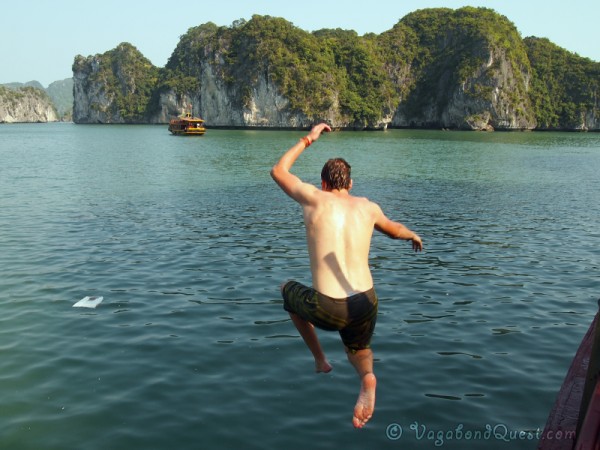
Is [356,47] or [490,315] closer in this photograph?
[490,315]

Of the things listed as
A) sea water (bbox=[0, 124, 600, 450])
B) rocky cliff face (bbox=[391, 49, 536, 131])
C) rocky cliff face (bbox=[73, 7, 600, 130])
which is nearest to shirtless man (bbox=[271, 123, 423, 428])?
sea water (bbox=[0, 124, 600, 450])

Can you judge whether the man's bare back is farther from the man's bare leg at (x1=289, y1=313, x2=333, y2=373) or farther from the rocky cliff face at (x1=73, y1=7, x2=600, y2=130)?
the rocky cliff face at (x1=73, y1=7, x2=600, y2=130)

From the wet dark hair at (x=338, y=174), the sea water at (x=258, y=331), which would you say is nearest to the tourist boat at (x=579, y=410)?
the sea water at (x=258, y=331)

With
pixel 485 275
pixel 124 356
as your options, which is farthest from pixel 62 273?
pixel 485 275

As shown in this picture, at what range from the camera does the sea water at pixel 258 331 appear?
22.9 feet

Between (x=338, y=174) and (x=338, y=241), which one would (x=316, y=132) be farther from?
(x=338, y=241)

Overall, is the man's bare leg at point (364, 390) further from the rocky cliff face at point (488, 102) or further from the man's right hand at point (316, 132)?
the rocky cliff face at point (488, 102)

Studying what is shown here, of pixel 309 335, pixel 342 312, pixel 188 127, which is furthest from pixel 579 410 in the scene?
pixel 188 127

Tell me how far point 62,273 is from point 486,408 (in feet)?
34.8

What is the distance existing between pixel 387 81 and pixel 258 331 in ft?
572

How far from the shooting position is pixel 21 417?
7.14m

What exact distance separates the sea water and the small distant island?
13339cm

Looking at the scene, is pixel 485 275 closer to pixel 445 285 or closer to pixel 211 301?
pixel 445 285

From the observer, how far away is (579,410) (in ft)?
17.0
